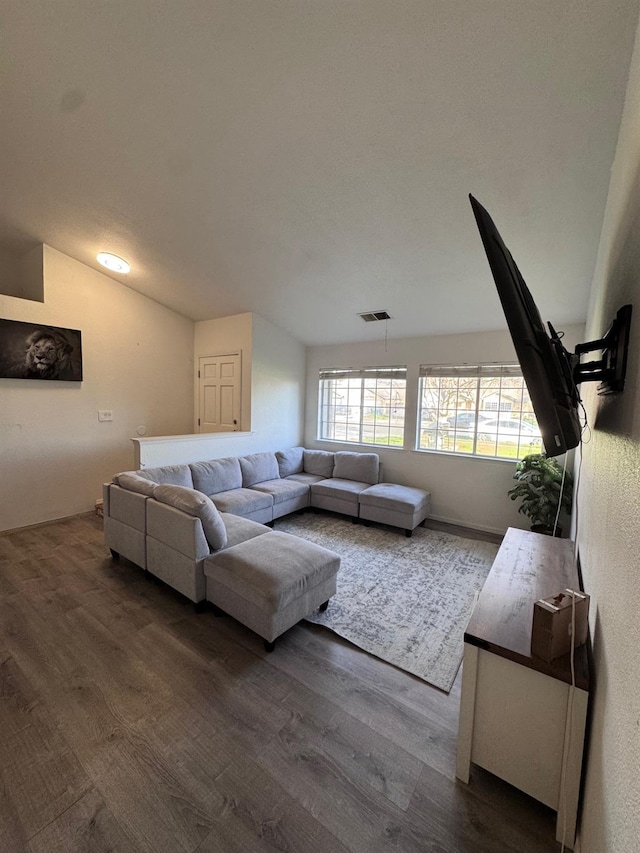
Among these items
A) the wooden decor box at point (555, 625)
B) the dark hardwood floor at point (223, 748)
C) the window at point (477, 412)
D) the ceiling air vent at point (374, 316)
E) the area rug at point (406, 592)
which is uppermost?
the ceiling air vent at point (374, 316)

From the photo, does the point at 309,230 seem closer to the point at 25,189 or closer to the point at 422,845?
the point at 25,189

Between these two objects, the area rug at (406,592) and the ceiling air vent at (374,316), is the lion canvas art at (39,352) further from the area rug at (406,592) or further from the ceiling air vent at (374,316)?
the ceiling air vent at (374,316)

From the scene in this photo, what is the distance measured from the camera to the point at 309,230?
105 inches

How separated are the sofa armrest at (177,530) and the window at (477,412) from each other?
3.10 meters

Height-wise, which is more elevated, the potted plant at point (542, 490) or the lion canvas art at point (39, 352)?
→ the lion canvas art at point (39, 352)

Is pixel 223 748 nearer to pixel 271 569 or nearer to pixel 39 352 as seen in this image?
pixel 271 569

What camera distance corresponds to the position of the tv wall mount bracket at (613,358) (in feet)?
3.20

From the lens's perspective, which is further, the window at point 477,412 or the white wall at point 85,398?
the window at point 477,412

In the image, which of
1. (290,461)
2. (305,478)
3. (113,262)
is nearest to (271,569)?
(305,478)

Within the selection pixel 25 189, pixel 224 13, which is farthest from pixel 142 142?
pixel 25 189

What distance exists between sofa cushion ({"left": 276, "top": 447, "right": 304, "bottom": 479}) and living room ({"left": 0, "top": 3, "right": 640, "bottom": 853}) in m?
0.28

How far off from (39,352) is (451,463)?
4.79 metres

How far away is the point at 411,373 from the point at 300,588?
10.4ft

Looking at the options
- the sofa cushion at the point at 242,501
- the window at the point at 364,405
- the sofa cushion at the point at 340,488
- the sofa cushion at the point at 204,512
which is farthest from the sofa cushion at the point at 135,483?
the window at the point at 364,405
